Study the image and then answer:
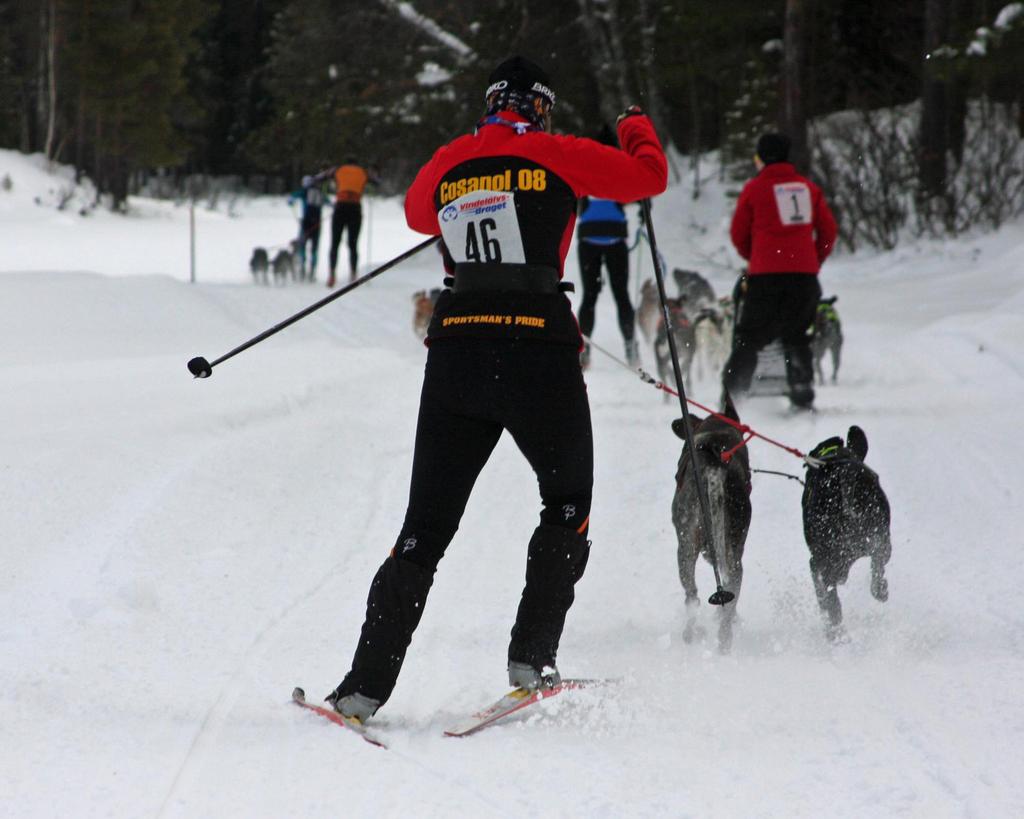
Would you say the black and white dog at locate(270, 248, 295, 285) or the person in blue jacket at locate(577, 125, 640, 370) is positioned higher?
the person in blue jacket at locate(577, 125, 640, 370)

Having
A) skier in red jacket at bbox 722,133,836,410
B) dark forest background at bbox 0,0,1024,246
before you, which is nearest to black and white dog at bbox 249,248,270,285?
dark forest background at bbox 0,0,1024,246

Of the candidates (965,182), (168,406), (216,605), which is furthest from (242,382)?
(965,182)

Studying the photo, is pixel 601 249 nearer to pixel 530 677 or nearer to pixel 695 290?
pixel 695 290

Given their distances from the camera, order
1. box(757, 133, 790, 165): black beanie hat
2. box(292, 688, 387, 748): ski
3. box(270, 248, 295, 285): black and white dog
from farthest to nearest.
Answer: box(270, 248, 295, 285): black and white dog, box(757, 133, 790, 165): black beanie hat, box(292, 688, 387, 748): ski

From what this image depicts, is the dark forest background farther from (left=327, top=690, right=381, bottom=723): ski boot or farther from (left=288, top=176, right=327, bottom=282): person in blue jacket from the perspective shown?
(left=327, top=690, right=381, bottom=723): ski boot

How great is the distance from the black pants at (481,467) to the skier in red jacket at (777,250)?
14.7ft

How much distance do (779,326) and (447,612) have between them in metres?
3.96

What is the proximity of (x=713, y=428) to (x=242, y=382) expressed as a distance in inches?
194

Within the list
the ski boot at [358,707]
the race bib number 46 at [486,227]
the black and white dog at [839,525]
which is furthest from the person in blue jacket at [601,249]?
the ski boot at [358,707]

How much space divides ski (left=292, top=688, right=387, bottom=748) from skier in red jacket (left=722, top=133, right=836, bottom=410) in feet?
15.7

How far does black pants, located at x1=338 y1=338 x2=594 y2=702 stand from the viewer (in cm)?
323

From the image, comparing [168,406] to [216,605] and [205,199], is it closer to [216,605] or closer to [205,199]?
[216,605]

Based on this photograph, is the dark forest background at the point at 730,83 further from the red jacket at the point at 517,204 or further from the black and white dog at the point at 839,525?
the red jacket at the point at 517,204

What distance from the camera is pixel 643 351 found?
38.2 ft
